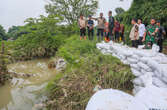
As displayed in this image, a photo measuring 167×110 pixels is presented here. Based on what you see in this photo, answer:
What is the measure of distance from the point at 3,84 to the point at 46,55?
350 centimetres

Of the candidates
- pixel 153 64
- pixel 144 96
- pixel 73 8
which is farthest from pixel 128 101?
pixel 73 8

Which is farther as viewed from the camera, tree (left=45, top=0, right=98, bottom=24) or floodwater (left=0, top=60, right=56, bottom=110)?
tree (left=45, top=0, right=98, bottom=24)

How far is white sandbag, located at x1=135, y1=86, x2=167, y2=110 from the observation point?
2.78 feet

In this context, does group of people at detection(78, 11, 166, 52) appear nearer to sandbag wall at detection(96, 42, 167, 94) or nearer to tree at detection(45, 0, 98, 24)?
sandbag wall at detection(96, 42, 167, 94)

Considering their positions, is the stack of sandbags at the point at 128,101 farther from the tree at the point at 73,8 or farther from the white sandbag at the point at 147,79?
the tree at the point at 73,8

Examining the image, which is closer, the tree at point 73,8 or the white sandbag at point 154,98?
the white sandbag at point 154,98

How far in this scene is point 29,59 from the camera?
20.4 feet

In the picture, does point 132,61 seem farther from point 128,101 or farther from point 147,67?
point 128,101

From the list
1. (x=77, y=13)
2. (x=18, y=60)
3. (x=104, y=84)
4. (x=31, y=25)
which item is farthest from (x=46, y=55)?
(x=77, y=13)

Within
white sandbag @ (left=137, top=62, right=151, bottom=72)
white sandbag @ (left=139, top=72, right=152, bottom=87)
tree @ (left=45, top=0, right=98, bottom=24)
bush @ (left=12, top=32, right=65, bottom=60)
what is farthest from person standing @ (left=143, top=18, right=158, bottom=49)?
tree @ (left=45, top=0, right=98, bottom=24)

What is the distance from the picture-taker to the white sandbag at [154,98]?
85 cm

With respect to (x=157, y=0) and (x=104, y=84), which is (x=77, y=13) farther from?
(x=104, y=84)

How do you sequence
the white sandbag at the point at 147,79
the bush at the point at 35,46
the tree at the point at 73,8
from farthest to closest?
the tree at the point at 73,8, the bush at the point at 35,46, the white sandbag at the point at 147,79

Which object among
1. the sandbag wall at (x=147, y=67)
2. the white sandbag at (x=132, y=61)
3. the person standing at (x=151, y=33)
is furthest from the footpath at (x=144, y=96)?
the person standing at (x=151, y=33)
